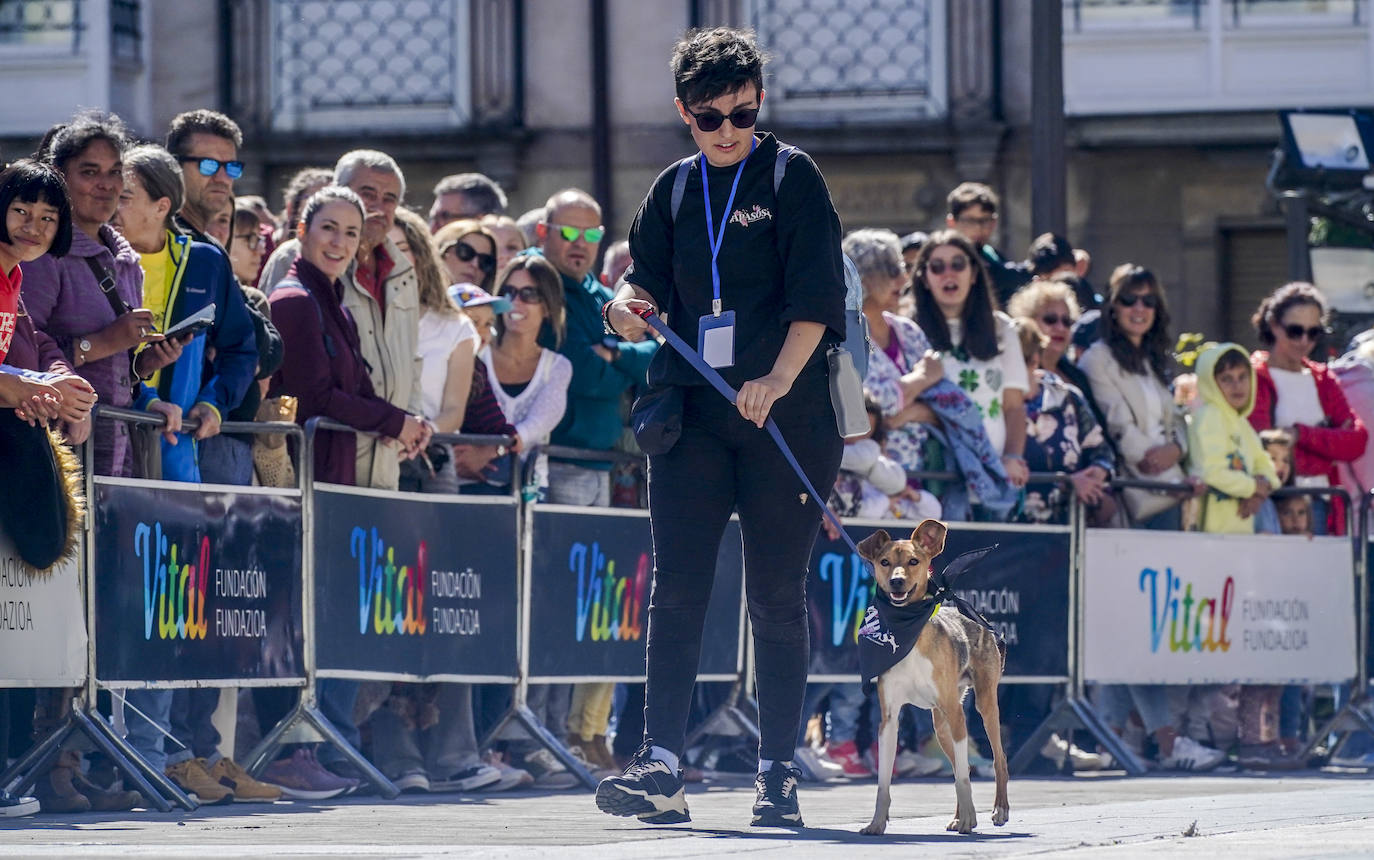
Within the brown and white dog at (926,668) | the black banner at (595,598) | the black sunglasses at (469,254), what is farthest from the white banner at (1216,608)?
the brown and white dog at (926,668)

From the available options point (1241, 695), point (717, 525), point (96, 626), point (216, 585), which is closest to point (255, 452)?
point (216, 585)

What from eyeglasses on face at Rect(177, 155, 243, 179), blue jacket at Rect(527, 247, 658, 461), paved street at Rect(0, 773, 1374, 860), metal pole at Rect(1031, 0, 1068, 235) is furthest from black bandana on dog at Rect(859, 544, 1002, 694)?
metal pole at Rect(1031, 0, 1068, 235)

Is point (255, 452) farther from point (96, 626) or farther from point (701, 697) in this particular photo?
point (701, 697)

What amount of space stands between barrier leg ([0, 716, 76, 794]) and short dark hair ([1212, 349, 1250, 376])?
6.28 meters

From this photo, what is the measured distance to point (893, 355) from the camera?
10.8 metres

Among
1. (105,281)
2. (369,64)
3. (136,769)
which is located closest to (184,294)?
(105,281)

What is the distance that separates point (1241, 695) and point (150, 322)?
612cm

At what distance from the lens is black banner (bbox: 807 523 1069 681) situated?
10656mm

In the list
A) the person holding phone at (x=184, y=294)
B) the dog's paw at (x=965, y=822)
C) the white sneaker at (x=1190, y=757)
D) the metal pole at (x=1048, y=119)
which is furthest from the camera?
the metal pole at (x=1048, y=119)

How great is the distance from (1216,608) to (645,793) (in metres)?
5.66

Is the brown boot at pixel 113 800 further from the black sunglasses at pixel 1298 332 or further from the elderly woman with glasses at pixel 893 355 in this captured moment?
the black sunglasses at pixel 1298 332

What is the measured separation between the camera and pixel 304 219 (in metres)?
9.39

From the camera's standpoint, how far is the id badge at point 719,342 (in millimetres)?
6828

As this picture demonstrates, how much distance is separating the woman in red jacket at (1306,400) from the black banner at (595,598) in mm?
3466
